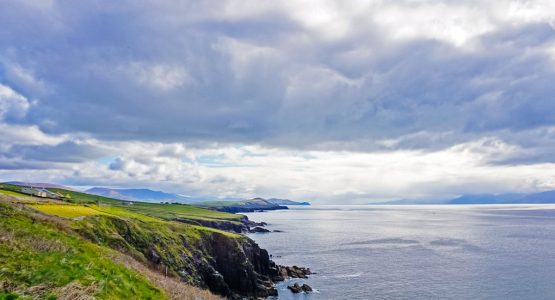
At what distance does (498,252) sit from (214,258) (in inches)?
3667

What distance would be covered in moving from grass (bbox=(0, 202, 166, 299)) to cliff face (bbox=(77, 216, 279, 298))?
2775cm

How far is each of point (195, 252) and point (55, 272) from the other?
65.2 metres

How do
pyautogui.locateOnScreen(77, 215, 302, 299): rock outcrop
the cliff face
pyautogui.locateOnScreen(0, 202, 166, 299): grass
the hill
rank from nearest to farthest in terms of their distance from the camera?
1. pyautogui.locateOnScreen(0, 202, 166, 299): grass
2. the hill
3. the cliff face
4. pyautogui.locateOnScreen(77, 215, 302, 299): rock outcrop

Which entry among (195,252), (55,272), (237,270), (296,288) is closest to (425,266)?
(296,288)

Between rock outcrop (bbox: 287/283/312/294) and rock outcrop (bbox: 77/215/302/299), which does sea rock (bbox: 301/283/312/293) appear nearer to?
rock outcrop (bbox: 287/283/312/294)

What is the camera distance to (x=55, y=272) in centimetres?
1883

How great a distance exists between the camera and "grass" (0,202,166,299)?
1638 cm

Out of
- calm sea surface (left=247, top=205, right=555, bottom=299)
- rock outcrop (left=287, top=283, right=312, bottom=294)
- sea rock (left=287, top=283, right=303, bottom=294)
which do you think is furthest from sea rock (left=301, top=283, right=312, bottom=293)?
calm sea surface (left=247, top=205, right=555, bottom=299)

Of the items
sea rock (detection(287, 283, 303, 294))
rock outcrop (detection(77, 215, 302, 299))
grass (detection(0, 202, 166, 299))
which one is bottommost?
sea rock (detection(287, 283, 303, 294))

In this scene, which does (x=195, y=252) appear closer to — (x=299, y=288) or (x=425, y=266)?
(x=299, y=288)

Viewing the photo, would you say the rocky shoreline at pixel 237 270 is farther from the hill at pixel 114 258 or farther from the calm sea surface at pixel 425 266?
the calm sea surface at pixel 425 266

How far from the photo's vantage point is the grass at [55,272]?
645 inches

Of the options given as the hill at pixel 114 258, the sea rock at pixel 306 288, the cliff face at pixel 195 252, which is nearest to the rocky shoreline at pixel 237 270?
the cliff face at pixel 195 252

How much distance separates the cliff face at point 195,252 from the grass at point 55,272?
91.1ft
